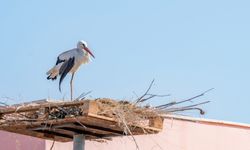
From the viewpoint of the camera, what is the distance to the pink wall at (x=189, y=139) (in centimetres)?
1143

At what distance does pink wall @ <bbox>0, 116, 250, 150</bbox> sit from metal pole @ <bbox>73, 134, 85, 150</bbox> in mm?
2837

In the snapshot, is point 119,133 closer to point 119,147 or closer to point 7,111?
point 7,111

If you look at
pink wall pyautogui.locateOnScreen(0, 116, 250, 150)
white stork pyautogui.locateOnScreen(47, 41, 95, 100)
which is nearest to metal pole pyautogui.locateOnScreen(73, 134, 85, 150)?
white stork pyautogui.locateOnScreen(47, 41, 95, 100)

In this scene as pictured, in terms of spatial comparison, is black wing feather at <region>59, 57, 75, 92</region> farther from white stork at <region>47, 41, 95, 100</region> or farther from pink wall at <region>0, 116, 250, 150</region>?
pink wall at <region>0, 116, 250, 150</region>

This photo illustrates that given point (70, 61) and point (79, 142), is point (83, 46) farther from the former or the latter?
point (79, 142)

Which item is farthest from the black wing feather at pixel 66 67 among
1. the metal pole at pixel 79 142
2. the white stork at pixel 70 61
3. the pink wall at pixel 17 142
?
the metal pole at pixel 79 142

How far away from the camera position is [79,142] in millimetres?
7906

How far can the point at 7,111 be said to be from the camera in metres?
7.65

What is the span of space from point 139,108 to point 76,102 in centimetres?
75

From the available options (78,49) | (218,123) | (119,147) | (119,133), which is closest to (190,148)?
(218,123)

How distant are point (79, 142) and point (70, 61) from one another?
290cm

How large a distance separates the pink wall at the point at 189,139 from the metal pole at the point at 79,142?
9.31 ft

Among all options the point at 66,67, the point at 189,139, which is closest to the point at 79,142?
the point at 66,67

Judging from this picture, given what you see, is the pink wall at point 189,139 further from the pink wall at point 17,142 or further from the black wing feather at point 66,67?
the black wing feather at point 66,67
